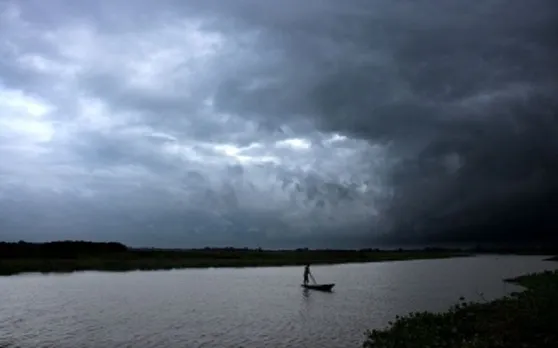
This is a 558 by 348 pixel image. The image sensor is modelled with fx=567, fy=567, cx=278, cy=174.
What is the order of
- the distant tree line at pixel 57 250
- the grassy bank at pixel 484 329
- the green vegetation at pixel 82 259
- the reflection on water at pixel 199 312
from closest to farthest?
the grassy bank at pixel 484 329 < the reflection on water at pixel 199 312 < the green vegetation at pixel 82 259 < the distant tree line at pixel 57 250

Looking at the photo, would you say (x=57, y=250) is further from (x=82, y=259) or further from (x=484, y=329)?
(x=484, y=329)

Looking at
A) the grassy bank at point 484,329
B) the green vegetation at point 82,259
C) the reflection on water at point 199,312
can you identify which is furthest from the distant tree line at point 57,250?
the grassy bank at point 484,329

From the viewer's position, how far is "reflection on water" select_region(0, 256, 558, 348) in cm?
3158

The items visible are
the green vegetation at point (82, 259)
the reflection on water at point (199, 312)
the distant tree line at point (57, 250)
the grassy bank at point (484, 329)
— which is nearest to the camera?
the grassy bank at point (484, 329)

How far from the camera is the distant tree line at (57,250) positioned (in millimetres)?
116425

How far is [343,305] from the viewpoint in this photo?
4853 cm

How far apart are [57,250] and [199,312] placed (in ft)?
300

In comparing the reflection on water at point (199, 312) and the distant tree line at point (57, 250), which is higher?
the distant tree line at point (57, 250)

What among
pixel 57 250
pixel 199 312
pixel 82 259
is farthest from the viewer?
pixel 57 250

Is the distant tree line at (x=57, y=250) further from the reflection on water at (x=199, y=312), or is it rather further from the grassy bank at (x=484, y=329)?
the grassy bank at (x=484, y=329)

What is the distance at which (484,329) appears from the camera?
26078 mm

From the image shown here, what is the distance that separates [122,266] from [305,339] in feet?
269

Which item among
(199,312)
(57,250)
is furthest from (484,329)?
(57,250)

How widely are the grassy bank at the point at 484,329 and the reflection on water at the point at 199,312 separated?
325 cm
